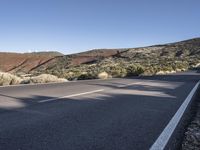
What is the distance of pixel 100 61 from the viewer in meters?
94.6

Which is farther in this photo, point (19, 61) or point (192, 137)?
point (19, 61)

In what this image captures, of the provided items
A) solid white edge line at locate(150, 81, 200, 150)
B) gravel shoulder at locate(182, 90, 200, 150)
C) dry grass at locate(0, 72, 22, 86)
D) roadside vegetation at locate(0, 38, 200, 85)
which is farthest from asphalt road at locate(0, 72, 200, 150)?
roadside vegetation at locate(0, 38, 200, 85)

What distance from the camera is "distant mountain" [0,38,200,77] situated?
63.4 metres

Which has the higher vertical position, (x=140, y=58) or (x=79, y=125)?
(x=140, y=58)

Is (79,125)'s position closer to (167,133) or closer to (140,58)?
(167,133)

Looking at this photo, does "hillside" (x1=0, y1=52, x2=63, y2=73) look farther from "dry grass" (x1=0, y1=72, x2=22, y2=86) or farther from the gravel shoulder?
the gravel shoulder

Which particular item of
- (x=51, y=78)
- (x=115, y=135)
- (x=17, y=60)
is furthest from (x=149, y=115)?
(x=17, y=60)

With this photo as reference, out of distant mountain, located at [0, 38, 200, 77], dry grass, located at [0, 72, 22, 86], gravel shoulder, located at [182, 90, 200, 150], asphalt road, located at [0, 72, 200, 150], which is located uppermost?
distant mountain, located at [0, 38, 200, 77]

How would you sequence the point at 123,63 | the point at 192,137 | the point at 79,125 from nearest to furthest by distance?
the point at 192,137, the point at 79,125, the point at 123,63

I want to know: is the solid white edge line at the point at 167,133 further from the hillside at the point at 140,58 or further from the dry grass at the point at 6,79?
the hillside at the point at 140,58

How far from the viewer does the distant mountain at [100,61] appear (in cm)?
6344

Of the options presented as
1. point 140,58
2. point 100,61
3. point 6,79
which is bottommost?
point 6,79

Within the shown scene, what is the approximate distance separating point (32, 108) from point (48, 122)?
6.43 ft

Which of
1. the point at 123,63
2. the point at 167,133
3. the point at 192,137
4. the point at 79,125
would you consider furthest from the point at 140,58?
the point at 192,137
